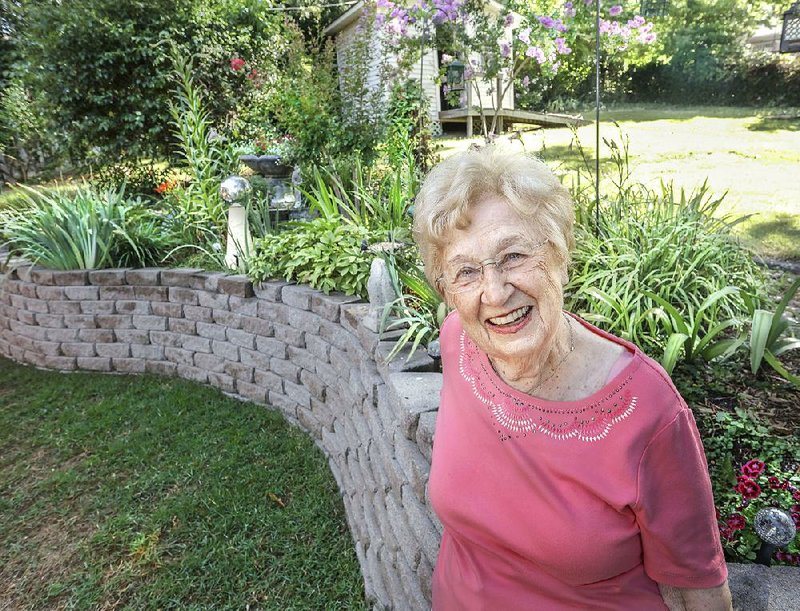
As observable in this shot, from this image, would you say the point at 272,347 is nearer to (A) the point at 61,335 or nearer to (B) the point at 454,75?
(A) the point at 61,335

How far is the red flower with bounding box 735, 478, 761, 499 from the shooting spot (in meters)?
1.48

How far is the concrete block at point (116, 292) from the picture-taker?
14.2 ft

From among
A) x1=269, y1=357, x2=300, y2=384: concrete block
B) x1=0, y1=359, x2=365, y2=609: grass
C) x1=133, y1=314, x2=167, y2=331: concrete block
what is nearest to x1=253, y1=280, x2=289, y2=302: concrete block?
x1=269, y1=357, x2=300, y2=384: concrete block

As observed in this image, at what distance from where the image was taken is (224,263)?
163 inches

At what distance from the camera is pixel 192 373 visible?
4.28 m

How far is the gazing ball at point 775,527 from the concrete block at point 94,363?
4.48 m

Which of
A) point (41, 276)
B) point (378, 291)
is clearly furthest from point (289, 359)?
point (41, 276)

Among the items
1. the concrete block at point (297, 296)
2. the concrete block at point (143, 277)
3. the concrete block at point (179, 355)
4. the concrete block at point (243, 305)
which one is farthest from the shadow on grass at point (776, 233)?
the concrete block at point (143, 277)

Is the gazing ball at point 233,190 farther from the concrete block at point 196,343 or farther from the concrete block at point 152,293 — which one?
the concrete block at point 196,343

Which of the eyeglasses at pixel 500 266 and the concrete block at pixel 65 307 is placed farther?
the concrete block at pixel 65 307

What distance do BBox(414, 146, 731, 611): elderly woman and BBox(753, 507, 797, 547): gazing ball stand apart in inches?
10.2

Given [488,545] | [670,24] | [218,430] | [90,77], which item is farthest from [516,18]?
[90,77]

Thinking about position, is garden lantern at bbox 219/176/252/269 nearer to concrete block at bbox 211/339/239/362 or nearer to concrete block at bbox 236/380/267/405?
concrete block at bbox 211/339/239/362

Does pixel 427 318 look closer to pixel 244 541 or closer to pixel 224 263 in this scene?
pixel 244 541
